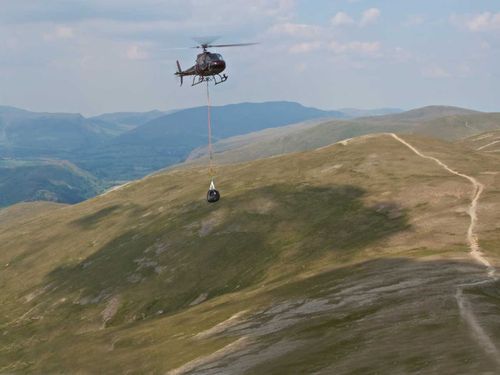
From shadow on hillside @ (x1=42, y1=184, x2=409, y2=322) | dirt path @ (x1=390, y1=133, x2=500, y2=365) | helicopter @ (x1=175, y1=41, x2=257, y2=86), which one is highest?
helicopter @ (x1=175, y1=41, x2=257, y2=86)

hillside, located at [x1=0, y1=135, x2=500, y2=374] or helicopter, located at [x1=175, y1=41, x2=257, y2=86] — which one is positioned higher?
helicopter, located at [x1=175, y1=41, x2=257, y2=86]

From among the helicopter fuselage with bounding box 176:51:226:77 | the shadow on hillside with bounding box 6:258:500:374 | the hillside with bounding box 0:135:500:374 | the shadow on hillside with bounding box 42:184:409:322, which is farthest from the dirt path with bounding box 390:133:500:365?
the helicopter fuselage with bounding box 176:51:226:77

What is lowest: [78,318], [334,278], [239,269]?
[78,318]

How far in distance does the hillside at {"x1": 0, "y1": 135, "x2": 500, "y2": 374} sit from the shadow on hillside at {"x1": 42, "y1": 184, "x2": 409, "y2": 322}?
0.48 m

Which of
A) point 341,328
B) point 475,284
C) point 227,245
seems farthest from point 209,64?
point 227,245

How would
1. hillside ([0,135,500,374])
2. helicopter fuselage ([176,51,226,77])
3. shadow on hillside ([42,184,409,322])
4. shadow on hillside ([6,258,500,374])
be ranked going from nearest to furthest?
1. shadow on hillside ([6,258,500,374])
2. hillside ([0,135,500,374])
3. helicopter fuselage ([176,51,226,77])
4. shadow on hillside ([42,184,409,322])

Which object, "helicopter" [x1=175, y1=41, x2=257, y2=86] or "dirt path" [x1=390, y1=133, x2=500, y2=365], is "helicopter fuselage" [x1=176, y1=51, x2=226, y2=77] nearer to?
"helicopter" [x1=175, y1=41, x2=257, y2=86]

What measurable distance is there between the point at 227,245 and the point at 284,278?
38256mm

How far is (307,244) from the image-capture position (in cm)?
10725

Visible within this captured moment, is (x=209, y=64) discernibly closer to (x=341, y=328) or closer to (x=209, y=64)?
(x=209, y=64)

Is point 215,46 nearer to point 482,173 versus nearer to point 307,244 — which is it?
point 307,244

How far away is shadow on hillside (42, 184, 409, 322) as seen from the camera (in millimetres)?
103812

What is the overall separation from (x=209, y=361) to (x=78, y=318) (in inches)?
3081

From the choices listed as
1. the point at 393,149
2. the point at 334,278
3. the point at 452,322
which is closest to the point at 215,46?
the point at 334,278
